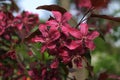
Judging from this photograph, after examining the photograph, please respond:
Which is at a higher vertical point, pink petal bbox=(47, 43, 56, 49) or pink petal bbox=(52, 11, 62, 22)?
pink petal bbox=(52, 11, 62, 22)

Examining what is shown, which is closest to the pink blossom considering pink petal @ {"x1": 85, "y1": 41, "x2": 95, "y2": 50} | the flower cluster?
the flower cluster

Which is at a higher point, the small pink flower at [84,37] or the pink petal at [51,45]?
the small pink flower at [84,37]

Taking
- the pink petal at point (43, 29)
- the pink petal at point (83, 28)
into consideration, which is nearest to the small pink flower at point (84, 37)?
the pink petal at point (83, 28)

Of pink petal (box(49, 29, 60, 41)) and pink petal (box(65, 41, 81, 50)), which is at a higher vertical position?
pink petal (box(49, 29, 60, 41))

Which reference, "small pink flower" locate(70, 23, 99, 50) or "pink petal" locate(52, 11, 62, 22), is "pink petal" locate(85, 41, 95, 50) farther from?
"pink petal" locate(52, 11, 62, 22)

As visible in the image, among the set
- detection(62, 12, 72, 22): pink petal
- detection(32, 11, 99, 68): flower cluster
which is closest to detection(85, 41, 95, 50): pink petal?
detection(32, 11, 99, 68): flower cluster

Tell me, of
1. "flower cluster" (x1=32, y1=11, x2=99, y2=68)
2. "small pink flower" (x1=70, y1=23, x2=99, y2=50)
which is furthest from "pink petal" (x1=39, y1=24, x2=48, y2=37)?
"small pink flower" (x1=70, y1=23, x2=99, y2=50)

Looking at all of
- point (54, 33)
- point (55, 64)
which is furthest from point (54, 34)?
point (55, 64)

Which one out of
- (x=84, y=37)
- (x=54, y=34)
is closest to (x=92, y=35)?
(x=84, y=37)

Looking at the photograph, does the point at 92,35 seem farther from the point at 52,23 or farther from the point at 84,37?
the point at 52,23

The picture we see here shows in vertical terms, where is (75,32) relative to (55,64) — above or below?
above

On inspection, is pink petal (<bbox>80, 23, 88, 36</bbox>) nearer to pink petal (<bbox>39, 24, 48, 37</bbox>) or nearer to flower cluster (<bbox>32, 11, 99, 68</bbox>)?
flower cluster (<bbox>32, 11, 99, 68</bbox>)

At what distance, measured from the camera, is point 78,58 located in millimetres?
1256

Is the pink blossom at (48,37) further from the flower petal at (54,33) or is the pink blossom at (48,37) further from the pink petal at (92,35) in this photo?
the pink petal at (92,35)
